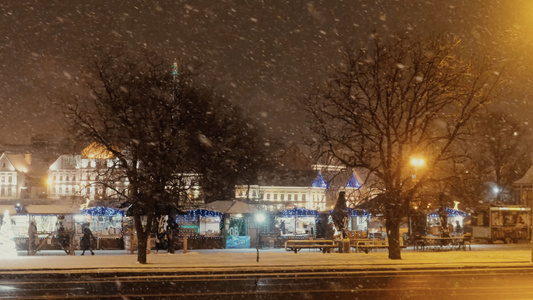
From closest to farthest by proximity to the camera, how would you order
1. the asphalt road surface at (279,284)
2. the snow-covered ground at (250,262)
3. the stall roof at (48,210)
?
the asphalt road surface at (279,284), the snow-covered ground at (250,262), the stall roof at (48,210)

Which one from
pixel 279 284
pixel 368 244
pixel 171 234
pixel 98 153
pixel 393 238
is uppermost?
pixel 98 153

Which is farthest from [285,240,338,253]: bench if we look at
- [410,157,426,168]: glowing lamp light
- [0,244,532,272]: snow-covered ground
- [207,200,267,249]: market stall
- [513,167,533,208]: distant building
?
[513,167,533,208]: distant building

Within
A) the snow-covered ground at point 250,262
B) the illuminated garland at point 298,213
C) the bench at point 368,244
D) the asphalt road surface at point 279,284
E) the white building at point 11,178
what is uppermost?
the white building at point 11,178

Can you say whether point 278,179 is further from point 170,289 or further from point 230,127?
point 170,289

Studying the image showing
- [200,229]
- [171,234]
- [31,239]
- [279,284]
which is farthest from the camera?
[200,229]

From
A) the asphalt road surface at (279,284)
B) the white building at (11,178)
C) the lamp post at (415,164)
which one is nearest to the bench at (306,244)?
the lamp post at (415,164)

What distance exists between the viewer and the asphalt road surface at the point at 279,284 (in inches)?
720

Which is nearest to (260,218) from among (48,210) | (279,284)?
(48,210)

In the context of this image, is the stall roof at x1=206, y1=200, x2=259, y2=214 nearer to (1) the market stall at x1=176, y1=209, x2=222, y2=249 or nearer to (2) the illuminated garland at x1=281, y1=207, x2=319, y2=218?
(1) the market stall at x1=176, y1=209, x2=222, y2=249

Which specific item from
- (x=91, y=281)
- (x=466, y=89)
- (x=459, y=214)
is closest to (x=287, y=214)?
(x=459, y=214)

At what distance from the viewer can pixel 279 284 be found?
71.8 feet

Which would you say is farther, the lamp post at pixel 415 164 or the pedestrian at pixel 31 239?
the lamp post at pixel 415 164

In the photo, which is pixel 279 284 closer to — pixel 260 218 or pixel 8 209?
pixel 260 218

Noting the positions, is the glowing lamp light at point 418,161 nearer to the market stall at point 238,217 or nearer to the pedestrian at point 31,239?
the market stall at point 238,217
